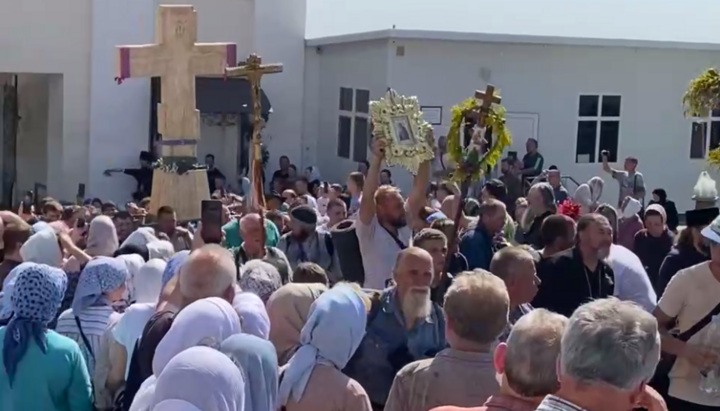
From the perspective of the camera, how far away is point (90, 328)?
6.22 m

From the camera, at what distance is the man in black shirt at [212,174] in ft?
71.7

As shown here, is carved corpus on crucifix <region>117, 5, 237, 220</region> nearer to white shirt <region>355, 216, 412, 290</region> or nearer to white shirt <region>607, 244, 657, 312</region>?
white shirt <region>355, 216, 412, 290</region>

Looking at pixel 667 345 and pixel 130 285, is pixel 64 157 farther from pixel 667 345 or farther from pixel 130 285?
pixel 667 345

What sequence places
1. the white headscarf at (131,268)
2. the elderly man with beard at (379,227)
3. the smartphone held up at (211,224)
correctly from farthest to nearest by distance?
the smartphone held up at (211,224) < the elderly man with beard at (379,227) < the white headscarf at (131,268)

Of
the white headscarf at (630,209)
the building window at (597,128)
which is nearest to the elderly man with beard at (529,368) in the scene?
the white headscarf at (630,209)

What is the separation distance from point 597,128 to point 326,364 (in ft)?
60.8

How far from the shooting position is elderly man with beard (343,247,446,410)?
5.97 metres

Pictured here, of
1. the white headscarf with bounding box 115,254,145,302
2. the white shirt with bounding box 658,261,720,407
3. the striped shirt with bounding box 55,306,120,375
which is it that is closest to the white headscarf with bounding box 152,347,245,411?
the striped shirt with bounding box 55,306,120,375

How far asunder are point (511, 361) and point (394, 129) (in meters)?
4.51

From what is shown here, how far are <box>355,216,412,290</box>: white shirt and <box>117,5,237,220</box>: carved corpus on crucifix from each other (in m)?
5.81

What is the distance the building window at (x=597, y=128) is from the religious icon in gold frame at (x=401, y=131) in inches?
576

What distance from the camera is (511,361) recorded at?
12.6ft

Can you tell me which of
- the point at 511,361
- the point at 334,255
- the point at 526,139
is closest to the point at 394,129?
the point at 334,255

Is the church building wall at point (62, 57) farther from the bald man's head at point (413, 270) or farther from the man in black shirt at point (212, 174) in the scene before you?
the bald man's head at point (413, 270)
